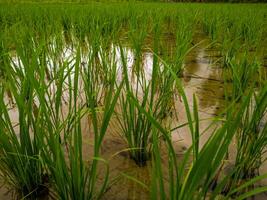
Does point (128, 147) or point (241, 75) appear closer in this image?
point (128, 147)

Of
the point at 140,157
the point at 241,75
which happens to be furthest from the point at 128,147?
the point at 241,75

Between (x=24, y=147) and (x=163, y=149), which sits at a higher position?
(x=24, y=147)

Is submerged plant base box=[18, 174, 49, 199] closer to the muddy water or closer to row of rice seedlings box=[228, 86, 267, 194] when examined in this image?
the muddy water

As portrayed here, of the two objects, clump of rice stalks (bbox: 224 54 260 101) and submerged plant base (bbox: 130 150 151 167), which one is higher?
clump of rice stalks (bbox: 224 54 260 101)

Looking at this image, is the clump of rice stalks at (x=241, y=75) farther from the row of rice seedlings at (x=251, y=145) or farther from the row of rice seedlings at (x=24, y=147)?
the row of rice seedlings at (x=24, y=147)

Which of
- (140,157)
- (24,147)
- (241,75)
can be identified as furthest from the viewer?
(241,75)

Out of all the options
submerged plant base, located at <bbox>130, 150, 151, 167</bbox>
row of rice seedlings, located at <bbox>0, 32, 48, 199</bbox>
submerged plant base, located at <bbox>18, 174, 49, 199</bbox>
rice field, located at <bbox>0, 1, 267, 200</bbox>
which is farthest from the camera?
submerged plant base, located at <bbox>130, 150, 151, 167</bbox>

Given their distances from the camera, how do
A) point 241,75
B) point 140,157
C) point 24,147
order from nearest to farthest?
point 24,147 → point 140,157 → point 241,75

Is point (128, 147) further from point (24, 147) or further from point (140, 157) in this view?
point (24, 147)

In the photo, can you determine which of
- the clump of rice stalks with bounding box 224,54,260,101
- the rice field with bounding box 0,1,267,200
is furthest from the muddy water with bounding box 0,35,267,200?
the clump of rice stalks with bounding box 224,54,260,101

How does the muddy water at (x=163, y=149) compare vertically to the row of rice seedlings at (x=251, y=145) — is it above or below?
below

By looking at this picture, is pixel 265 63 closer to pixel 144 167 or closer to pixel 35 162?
pixel 144 167

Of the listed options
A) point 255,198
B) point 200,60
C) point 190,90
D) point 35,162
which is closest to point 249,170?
point 255,198

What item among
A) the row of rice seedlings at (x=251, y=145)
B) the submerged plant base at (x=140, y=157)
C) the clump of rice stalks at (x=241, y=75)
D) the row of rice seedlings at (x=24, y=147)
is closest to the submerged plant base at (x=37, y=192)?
the row of rice seedlings at (x=24, y=147)
